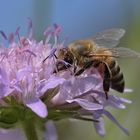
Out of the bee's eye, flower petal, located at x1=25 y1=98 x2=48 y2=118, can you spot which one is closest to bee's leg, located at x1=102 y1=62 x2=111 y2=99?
the bee's eye

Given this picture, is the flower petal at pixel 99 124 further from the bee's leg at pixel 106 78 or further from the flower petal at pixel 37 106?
the flower petal at pixel 37 106

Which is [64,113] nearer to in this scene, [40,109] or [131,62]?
[40,109]

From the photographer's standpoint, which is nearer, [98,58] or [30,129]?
[30,129]

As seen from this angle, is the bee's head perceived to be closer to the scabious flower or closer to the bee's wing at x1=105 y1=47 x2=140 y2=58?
the scabious flower

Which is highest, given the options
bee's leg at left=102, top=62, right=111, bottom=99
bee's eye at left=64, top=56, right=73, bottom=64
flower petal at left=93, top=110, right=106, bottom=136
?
bee's eye at left=64, top=56, right=73, bottom=64

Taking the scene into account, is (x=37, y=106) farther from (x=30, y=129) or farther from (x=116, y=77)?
(x=116, y=77)

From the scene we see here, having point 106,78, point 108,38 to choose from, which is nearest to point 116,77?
point 106,78
